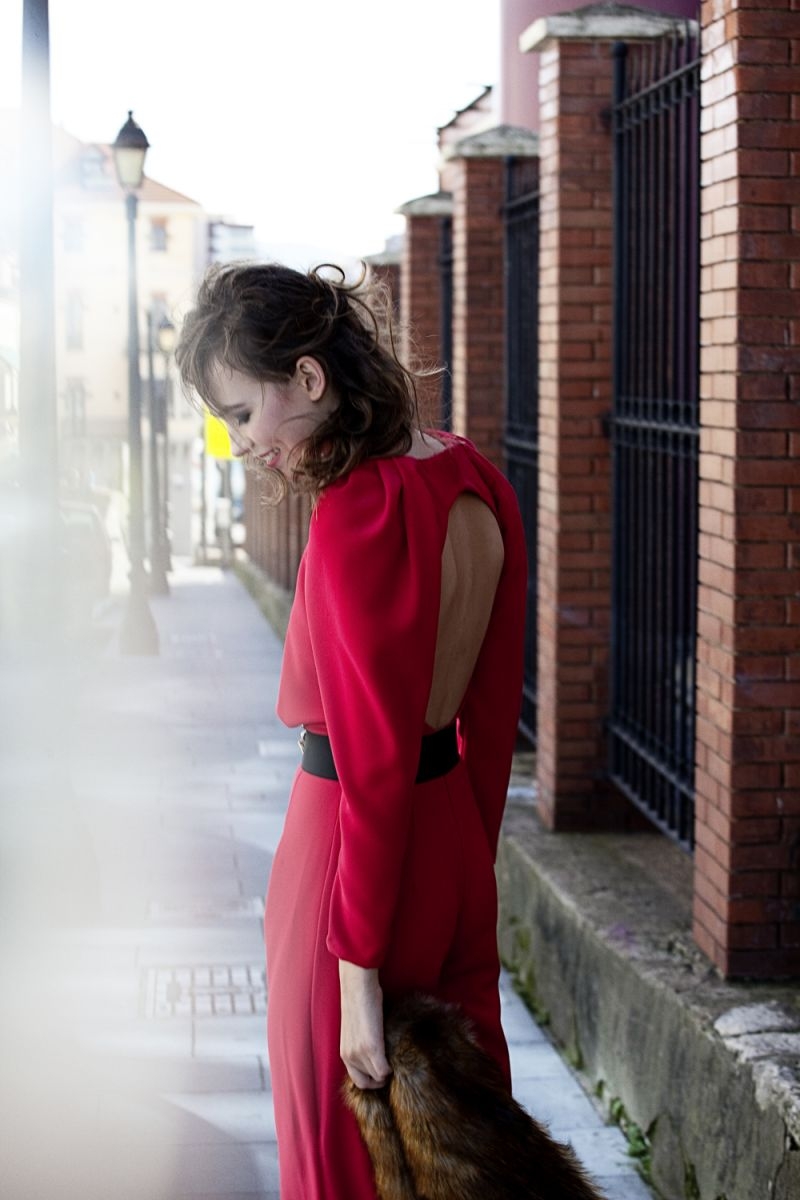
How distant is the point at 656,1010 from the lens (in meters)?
4.59

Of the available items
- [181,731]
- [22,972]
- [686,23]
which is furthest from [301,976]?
[181,731]

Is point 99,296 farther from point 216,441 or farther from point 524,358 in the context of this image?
point 524,358

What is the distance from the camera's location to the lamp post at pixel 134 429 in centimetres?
1605

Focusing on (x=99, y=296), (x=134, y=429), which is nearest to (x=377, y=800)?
(x=134, y=429)

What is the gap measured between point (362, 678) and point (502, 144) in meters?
6.53

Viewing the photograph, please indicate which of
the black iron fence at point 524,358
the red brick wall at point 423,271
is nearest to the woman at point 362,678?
the black iron fence at point 524,358

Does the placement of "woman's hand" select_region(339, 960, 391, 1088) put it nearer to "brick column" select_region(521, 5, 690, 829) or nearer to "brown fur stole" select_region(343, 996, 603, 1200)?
"brown fur stole" select_region(343, 996, 603, 1200)

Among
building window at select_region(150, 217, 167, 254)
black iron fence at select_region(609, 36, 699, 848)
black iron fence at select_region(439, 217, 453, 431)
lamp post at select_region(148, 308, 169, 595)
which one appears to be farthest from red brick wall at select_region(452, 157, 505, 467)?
building window at select_region(150, 217, 167, 254)

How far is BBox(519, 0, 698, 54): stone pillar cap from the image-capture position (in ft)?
20.7

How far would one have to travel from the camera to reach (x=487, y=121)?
73.7 ft

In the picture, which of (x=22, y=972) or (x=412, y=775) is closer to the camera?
(x=412, y=775)

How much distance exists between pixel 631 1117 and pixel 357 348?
283 centimetres

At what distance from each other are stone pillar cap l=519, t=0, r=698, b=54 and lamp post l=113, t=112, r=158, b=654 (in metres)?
10.1

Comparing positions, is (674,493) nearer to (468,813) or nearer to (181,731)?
(468,813)
